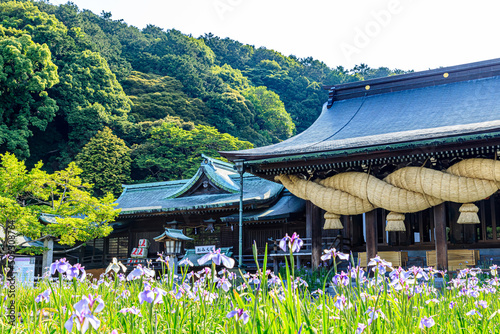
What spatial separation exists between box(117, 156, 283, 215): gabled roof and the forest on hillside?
10.5m

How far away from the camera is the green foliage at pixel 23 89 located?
1330 inches

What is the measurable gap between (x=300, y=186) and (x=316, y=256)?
2.02 meters

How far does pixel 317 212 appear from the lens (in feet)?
47.0

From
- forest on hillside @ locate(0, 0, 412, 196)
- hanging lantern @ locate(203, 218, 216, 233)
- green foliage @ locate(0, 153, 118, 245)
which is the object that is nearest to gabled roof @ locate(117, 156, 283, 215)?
hanging lantern @ locate(203, 218, 216, 233)

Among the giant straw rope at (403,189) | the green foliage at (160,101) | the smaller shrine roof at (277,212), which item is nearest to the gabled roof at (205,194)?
the smaller shrine roof at (277,212)

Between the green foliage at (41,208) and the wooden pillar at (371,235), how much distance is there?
9.48m

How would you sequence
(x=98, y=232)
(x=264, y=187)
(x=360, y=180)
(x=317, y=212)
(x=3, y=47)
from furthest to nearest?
(x=3, y=47)
(x=264, y=187)
(x=98, y=232)
(x=317, y=212)
(x=360, y=180)

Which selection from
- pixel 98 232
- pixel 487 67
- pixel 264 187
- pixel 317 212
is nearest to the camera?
pixel 317 212

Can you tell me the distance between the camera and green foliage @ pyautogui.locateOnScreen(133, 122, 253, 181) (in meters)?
34.8

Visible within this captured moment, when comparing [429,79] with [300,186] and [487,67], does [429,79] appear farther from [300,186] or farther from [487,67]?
[300,186]

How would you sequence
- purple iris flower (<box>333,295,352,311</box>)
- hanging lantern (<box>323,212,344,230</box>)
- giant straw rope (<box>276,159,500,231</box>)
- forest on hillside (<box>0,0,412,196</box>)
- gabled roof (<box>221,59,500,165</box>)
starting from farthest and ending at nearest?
forest on hillside (<box>0,0,412,196</box>), hanging lantern (<box>323,212,344,230</box>), gabled roof (<box>221,59,500,165</box>), giant straw rope (<box>276,159,500,231</box>), purple iris flower (<box>333,295,352,311</box>)

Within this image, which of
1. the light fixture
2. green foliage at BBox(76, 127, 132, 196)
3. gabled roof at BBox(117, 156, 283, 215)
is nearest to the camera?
the light fixture

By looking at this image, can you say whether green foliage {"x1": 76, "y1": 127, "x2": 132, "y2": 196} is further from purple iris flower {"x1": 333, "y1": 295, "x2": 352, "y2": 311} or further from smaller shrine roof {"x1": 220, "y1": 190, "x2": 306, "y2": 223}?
purple iris flower {"x1": 333, "y1": 295, "x2": 352, "y2": 311}

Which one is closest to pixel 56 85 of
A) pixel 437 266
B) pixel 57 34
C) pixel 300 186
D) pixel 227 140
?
pixel 57 34
